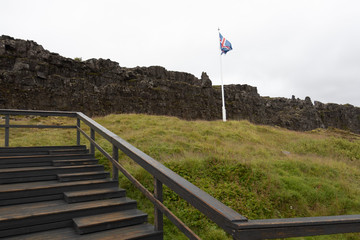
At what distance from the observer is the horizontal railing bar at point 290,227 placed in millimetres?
1754

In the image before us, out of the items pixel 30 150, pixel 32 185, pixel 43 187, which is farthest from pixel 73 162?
pixel 43 187

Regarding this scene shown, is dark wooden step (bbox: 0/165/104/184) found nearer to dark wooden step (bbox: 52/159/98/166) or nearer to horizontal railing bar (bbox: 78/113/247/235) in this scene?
dark wooden step (bbox: 52/159/98/166)

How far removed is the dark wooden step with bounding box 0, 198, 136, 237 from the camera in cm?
306

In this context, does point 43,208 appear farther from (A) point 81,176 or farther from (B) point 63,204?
(A) point 81,176

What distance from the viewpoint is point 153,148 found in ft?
29.0

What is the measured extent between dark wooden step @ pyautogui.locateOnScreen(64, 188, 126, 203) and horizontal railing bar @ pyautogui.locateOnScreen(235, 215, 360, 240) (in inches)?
118

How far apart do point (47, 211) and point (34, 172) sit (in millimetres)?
1528

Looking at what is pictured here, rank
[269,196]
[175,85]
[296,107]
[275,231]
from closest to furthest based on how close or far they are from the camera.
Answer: [275,231] → [269,196] → [175,85] → [296,107]

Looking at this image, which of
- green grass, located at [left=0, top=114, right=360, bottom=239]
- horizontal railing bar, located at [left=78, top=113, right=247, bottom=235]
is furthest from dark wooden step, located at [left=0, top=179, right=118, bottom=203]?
horizontal railing bar, located at [left=78, top=113, right=247, bottom=235]

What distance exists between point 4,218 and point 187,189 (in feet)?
7.93

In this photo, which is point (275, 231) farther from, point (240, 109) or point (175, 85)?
point (240, 109)

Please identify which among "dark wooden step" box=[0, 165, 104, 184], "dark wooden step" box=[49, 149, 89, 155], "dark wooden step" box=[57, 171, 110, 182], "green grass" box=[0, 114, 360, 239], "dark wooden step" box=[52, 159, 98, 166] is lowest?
"green grass" box=[0, 114, 360, 239]

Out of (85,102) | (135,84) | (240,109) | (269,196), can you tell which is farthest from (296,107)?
(269,196)

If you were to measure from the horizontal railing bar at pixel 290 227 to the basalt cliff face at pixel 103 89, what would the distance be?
25744 millimetres
